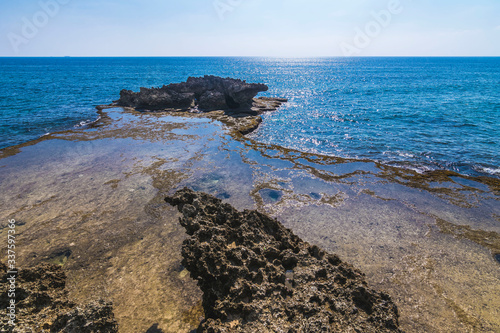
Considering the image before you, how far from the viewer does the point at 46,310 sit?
675 centimetres

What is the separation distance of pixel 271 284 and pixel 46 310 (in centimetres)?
671

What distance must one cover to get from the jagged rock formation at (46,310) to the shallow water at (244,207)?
185 centimetres

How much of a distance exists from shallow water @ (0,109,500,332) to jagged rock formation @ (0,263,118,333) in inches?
72.7

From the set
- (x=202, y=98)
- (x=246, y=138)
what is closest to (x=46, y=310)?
(x=246, y=138)

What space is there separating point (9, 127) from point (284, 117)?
129 feet

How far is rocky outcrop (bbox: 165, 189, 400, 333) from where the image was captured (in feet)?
20.2

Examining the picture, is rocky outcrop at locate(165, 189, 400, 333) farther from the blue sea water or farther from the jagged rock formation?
the blue sea water

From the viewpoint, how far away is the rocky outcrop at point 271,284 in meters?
6.17

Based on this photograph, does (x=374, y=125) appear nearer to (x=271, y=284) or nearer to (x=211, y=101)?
(x=211, y=101)

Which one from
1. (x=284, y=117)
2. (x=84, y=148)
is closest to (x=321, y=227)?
(x=84, y=148)

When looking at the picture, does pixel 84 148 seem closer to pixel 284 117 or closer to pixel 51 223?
pixel 51 223

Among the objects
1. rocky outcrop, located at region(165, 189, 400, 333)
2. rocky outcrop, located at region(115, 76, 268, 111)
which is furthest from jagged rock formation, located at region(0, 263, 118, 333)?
rocky outcrop, located at region(115, 76, 268, 111)

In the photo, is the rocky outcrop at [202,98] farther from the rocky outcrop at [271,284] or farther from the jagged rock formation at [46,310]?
the jagged rock formation at [46,310]

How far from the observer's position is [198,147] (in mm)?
25156
